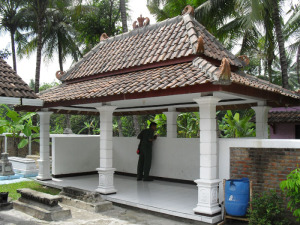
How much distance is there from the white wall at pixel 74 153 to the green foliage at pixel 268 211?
736 cm

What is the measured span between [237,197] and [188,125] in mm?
13713

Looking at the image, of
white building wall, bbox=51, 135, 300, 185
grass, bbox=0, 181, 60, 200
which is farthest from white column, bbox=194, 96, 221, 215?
grass, bbox=0, 181, 60, 200

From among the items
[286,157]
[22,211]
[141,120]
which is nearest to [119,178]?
[22,211]

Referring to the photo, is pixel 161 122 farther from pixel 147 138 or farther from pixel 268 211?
pixel 268 211

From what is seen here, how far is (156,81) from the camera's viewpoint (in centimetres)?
717

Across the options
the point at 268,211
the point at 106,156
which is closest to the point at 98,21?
the point at 106,156

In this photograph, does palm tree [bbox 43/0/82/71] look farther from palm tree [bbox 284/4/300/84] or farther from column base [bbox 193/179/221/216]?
column base [bbox 193/179/221/216]

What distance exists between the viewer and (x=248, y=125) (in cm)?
→ 1667

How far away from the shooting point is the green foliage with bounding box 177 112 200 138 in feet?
65.1

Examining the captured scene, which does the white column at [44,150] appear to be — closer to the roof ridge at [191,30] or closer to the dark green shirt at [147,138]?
the dark green shirt at [147,138]

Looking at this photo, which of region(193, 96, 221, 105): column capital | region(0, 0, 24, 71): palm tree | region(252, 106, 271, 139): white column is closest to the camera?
region(193, 96, 221, 105): column capital

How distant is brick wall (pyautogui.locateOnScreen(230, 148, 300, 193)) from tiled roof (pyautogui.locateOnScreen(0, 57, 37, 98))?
4389 mm

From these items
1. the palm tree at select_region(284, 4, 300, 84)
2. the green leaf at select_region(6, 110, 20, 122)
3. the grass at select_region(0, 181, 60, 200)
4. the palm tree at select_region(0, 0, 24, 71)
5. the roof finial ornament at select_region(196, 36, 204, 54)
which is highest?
the palm tree at select_region(0, 0, 24, 71)

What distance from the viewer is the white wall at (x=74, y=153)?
11.4 meters
